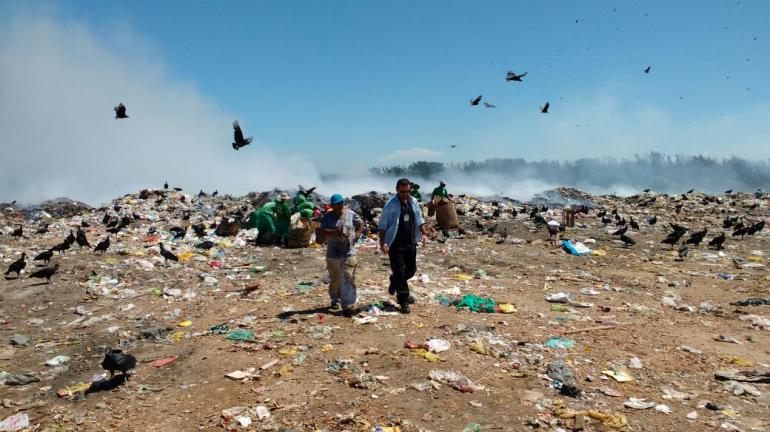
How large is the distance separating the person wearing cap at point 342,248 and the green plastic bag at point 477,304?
4.77 ft

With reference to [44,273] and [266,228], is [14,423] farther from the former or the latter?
[266,228]

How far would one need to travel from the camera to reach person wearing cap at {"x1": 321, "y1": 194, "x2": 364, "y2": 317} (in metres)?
5.02

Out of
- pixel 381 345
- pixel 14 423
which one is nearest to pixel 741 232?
pixel 381 345

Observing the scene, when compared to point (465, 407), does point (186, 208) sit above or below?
above

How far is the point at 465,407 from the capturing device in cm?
326

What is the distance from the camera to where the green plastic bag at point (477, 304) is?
5.58 m

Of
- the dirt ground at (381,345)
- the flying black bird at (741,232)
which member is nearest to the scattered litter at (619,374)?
the dirt ground at (381,345)

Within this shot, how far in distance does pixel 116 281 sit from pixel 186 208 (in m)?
9.43

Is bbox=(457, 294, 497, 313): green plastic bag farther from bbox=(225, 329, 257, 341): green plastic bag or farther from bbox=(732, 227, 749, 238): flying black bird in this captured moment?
bbox=(732, 227, 749, 238): flying black bird

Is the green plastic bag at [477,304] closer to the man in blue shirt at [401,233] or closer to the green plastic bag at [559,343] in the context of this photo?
the man in blue shirt at [401,233]

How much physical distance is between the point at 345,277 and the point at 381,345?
3.46ft

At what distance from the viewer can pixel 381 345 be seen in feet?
14.1

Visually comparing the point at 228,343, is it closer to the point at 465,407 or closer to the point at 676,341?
the point at 465,407

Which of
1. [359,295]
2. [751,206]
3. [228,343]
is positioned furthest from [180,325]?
[751,206]
